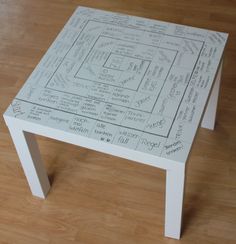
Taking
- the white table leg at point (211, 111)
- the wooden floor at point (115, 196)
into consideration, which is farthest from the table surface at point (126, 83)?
the wooden floor at point (115, 196)

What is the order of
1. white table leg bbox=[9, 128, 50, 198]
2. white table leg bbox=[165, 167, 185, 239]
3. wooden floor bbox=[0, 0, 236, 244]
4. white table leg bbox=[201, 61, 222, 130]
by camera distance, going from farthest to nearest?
white table leg bbox=[201, 61, 222, 130]
wooden floor bbox=[0, 0, 236, 244]
white table leg bbox=[9, 128, 50, 198]
white table leg bbox=[165, 167, 185, 239]

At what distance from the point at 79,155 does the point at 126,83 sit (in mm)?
467

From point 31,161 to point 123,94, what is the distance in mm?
382

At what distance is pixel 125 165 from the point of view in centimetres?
168

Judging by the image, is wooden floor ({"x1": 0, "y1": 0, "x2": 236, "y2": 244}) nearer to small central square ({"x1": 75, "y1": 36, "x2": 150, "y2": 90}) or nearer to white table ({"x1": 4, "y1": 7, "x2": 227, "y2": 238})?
white table ({"x1": 4, "y1": 7, "x2": 227, "y2": 238})

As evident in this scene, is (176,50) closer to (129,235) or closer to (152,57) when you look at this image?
(152,57)

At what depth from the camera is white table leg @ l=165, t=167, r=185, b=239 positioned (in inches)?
47.6

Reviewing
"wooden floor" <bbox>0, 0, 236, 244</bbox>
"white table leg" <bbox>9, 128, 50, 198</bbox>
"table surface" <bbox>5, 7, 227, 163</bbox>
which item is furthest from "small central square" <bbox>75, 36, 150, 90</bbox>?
"wooden floor" <bbox>0, 0, 236, 244</bbox>

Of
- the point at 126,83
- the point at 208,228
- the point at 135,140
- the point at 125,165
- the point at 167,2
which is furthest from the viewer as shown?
the point at 167,2

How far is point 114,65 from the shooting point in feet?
4.71

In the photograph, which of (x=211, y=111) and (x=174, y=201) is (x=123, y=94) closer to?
(x=174, y=201)

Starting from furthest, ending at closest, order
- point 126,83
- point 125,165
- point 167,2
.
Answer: point 167,2, point 125,165, point 126,83

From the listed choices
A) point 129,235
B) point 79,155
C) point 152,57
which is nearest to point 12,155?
point 79,155

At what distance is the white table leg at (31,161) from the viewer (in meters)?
1.37
